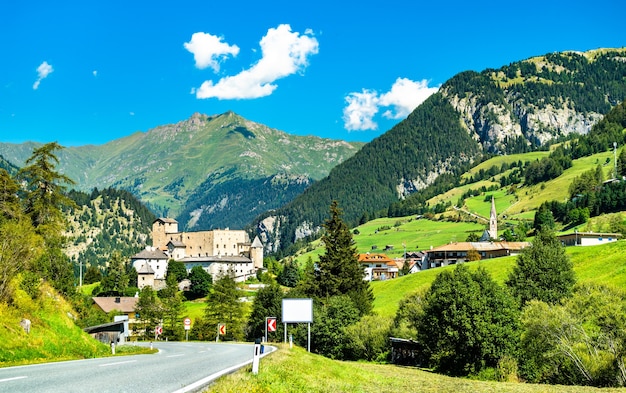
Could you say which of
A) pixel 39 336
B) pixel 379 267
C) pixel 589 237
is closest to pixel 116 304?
pixel 379 267

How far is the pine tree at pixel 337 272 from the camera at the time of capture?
283 feet

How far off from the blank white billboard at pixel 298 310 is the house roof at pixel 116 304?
100439 mm

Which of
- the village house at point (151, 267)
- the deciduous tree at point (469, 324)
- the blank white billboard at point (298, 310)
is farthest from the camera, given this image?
the village house at point (151, 267)

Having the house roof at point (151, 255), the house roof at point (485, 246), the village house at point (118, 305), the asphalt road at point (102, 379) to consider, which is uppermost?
the house roof at point (151, 255)

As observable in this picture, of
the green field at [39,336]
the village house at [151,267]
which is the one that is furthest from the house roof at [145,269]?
the green field at [39,336]

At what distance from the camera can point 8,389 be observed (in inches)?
476

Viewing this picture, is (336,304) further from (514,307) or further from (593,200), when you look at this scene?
(593,200)

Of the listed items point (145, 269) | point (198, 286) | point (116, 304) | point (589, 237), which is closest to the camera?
point (116, 304)

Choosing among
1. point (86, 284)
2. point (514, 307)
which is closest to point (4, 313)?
point (514, 307)

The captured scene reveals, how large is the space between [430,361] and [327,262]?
3517 cm

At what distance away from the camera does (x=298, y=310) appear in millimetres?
32562

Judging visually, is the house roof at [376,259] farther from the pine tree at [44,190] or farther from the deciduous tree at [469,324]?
the pine tree at [44,190]

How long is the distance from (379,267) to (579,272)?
364 feet

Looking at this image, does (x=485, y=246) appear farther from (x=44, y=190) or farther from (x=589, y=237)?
(x=44, y=190)
